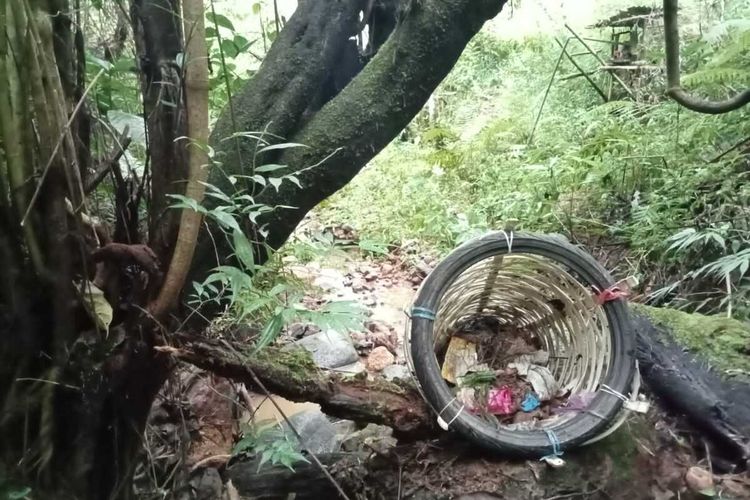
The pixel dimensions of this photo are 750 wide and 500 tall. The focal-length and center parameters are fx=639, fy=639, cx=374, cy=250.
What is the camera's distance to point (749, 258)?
235cm

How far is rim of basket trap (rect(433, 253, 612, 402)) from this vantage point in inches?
73.1

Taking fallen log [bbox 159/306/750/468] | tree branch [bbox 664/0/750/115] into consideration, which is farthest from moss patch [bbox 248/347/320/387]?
tree branch [bbox 664/0/750/115]

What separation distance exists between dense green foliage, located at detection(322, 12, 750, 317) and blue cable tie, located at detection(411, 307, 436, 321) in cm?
136

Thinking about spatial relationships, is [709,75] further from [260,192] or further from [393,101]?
[260,192]

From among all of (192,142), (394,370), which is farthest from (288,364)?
(394,370)

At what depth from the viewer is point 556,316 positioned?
209cm

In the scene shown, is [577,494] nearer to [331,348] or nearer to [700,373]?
[700,373]

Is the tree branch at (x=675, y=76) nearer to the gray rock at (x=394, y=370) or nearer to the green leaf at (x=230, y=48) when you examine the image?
the green leaf at (x=230, y=48)

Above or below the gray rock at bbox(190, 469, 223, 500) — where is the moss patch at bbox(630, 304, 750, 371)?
above

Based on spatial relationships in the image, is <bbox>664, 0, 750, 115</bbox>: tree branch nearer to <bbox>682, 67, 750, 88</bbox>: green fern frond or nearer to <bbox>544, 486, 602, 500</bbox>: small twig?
<bbox>544, 486, 602, 500</bbox>: small twig

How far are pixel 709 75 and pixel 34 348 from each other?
2992 millimetres

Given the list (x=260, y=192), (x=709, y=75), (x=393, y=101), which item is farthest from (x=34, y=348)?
(x=709, y=75)

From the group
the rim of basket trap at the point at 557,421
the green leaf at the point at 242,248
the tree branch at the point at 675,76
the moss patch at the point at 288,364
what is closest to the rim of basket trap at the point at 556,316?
the rim of basket trap at the point at 557,421

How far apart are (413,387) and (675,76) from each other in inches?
42.4
